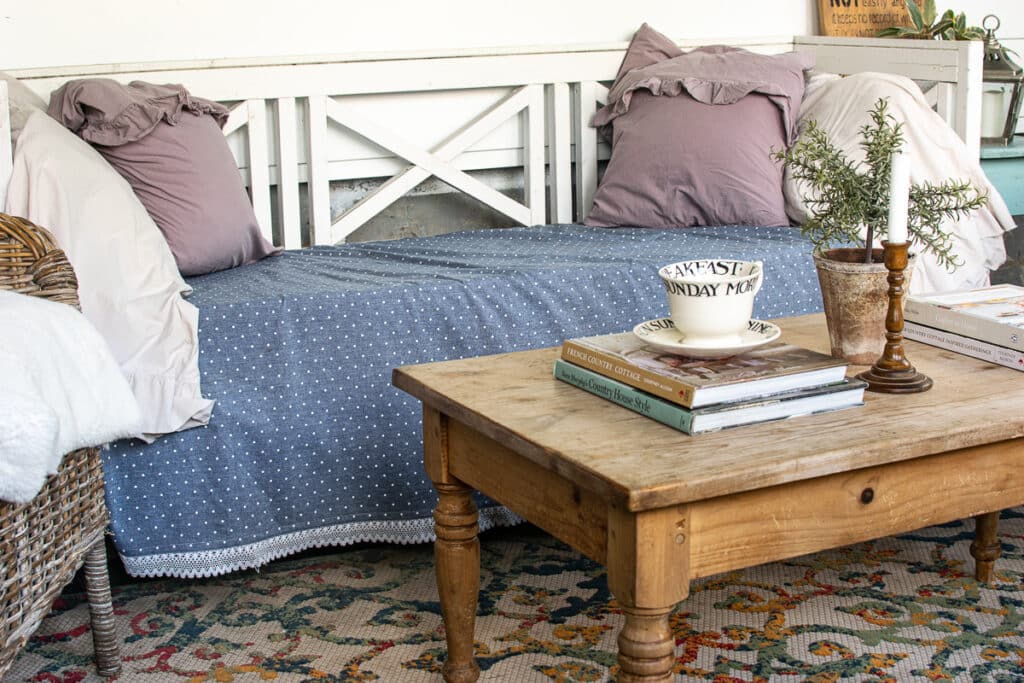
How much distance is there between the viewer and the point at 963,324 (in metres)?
1.53

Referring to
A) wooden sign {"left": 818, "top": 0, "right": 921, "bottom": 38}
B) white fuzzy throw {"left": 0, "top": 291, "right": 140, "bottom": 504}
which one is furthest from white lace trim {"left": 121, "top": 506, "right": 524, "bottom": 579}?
wooden sign {"left": 818, "top": 0, "right": 921, "bottom": 38}

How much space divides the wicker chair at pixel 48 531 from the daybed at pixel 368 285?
0.75 ft

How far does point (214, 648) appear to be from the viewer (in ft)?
5.65

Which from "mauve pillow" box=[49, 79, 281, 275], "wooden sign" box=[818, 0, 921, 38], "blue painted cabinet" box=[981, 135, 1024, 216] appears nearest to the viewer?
"mauve pillow" box=[49, 79, 281, 275]

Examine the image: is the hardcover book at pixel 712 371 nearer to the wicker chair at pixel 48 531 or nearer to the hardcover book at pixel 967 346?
the hardcover book at pixel 967 346

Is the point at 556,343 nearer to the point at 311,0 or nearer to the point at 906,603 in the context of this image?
the point at 906,603

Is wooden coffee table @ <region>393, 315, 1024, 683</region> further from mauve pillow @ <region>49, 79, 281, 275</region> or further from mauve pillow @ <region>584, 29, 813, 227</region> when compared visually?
mauve pillow @ <region>584, 29, 813, 227</region>

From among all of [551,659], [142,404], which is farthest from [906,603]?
[142,404]

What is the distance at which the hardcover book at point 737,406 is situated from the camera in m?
1.22

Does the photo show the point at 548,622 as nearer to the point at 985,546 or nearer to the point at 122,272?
the point at 985,546

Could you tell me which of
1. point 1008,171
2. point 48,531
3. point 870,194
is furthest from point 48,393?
point 1008,171

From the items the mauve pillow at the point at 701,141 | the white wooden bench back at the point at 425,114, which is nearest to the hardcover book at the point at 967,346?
the mauve pillow at the point at 701,141

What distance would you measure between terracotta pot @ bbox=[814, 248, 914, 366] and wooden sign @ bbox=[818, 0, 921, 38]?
6.12 feet

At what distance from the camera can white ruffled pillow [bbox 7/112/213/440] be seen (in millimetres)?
1805
